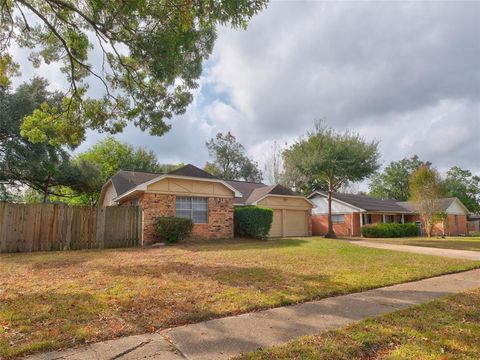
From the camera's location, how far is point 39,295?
5457mm

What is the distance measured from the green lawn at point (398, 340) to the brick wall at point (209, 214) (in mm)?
12267

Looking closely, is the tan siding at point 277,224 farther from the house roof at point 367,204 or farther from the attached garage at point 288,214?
the house roof at point 367,204

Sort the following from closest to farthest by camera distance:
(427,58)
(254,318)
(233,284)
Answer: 1. (254,318)
2. (233,284)
3. (427,58)

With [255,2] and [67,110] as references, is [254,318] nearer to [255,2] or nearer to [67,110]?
[255,2]

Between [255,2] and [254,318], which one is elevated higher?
[255,2]

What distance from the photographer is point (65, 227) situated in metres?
12.8

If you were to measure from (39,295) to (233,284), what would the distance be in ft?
11.2

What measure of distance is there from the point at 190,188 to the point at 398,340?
1377 centimetres

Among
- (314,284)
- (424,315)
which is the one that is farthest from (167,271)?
(424,315)

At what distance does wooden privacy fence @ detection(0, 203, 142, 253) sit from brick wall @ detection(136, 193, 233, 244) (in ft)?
1.80

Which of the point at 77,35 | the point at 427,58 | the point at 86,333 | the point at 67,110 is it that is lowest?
the point at 86,333

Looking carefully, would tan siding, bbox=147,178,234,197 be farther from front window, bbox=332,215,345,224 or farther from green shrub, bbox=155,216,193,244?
front window, bbox=332,215,345,224

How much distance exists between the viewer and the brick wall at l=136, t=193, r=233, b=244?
15070 mm

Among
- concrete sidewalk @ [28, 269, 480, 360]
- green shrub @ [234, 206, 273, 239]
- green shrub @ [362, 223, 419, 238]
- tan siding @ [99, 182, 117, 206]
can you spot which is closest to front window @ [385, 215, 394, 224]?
green shrub @ [362, 223, 419, 238]
